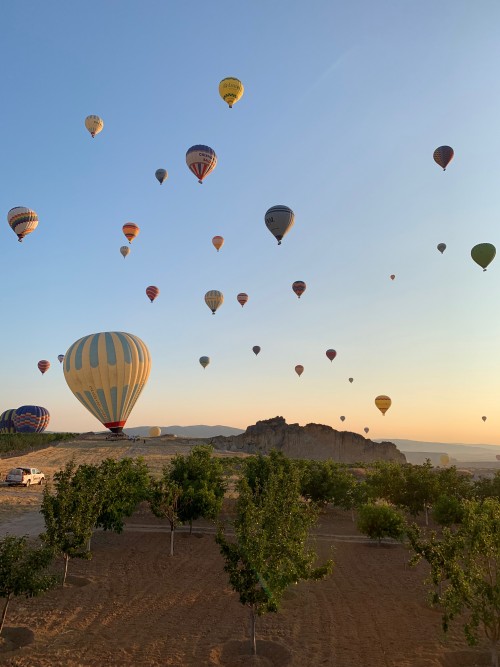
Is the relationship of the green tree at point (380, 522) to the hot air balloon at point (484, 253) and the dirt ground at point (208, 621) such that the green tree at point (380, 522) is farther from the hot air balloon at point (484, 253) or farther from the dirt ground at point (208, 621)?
the hot air balloon at point (484, 253)

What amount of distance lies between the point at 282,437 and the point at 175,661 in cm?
11871

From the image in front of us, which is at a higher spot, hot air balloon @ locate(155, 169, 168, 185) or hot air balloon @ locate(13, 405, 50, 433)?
hot air balloon @ locate(155, 169, 168, 185)

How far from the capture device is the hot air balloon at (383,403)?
308 ft

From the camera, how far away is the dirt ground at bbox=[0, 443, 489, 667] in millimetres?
17672

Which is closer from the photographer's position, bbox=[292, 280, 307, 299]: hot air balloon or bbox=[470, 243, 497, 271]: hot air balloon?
bbox=[470, 243, 497, 271]: hot air balloon

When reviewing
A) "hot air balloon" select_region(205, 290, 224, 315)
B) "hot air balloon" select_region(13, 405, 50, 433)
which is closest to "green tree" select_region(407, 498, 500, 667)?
"hot air balloon" select_region(205, 290, 224, 315)

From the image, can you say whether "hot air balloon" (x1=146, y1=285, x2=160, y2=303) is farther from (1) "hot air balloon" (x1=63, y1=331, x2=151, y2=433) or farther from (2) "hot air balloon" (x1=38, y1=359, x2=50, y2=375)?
(2) "hot air balloon" (x1=38, y1=359, x2=50, y2=375)

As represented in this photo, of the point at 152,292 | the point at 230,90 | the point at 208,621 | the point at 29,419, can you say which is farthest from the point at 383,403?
the point at 29,419

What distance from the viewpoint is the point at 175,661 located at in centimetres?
1723

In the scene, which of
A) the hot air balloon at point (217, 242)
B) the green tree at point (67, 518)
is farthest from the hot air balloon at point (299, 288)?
the green tree at point (67, 518)

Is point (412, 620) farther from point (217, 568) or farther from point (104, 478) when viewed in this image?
point (104, 478)

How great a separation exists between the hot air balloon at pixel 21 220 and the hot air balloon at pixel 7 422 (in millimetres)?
73387

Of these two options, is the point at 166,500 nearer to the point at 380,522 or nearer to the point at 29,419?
the point at 380,522

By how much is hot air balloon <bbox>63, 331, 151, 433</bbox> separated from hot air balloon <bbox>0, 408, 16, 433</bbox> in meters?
66.4
